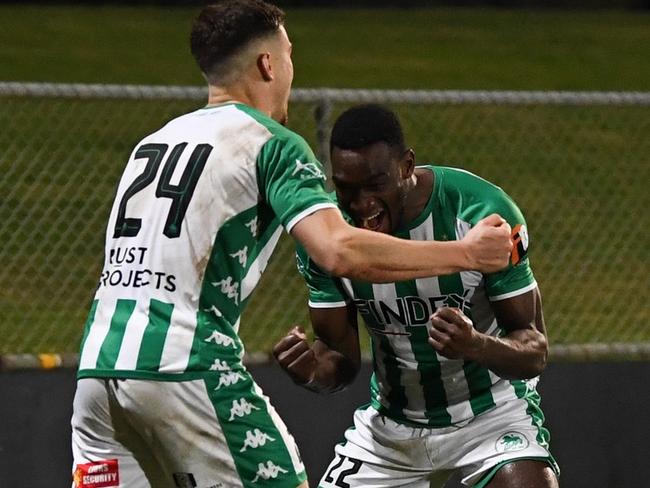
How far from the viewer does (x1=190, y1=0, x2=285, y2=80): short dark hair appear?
4.83m

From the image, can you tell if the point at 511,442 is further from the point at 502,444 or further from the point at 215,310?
the point at 215,310

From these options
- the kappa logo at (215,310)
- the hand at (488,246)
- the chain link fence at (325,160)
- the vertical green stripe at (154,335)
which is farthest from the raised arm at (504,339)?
the chain link fence at (325,160)

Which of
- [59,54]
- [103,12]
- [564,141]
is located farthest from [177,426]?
[103,12]

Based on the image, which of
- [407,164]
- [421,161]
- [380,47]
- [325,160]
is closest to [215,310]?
[407,164]

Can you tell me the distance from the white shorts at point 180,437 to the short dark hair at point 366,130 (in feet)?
3.16

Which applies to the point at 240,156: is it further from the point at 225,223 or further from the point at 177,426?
the point at 177,426

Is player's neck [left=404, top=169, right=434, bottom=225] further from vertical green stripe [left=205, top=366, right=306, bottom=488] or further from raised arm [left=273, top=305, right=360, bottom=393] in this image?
vertical green stripe [left=205, top=366, right=306, bottom=488]

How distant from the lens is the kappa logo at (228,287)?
4641mm

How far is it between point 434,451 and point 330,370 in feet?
1.64

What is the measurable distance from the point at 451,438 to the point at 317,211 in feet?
5.06

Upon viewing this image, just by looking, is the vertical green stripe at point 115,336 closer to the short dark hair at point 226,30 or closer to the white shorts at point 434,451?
the short dark hair at point 226,30

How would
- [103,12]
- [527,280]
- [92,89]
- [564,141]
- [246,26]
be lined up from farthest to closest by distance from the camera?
[103,12] → [564,141] → [92,89] → [527,280] → [246,26]

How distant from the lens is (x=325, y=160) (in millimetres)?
7477

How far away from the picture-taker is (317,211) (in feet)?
14.6
